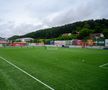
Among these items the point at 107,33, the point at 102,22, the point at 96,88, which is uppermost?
the point at 102,22

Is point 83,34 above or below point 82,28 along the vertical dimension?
below

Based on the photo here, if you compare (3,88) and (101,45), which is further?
(101,45)

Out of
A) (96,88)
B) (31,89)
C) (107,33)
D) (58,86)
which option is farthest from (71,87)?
(107,33)

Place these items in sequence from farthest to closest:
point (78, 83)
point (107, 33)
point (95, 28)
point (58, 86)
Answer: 1. point (95, 28)
2. point (107, 33)
3. point (78, 83)
4. point (58, 86)

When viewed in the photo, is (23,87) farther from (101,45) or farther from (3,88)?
(101,45)

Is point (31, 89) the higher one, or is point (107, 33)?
point (107, 33)

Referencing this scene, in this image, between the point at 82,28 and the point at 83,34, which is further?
the point at 82,28

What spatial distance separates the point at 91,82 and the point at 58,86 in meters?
1.98

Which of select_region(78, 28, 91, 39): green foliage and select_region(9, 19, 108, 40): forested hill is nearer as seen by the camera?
select_region(78, 28, 91, 39): green foliage

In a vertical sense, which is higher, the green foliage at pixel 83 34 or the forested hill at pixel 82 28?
the forested hill at pixel 82 28

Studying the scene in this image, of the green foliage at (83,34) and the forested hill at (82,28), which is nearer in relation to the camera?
the green foliage at (83,34)

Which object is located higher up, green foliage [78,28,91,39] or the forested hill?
the forested hill

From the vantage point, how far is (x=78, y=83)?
850 centimetres

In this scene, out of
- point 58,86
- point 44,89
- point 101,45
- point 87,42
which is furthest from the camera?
point 87,42
